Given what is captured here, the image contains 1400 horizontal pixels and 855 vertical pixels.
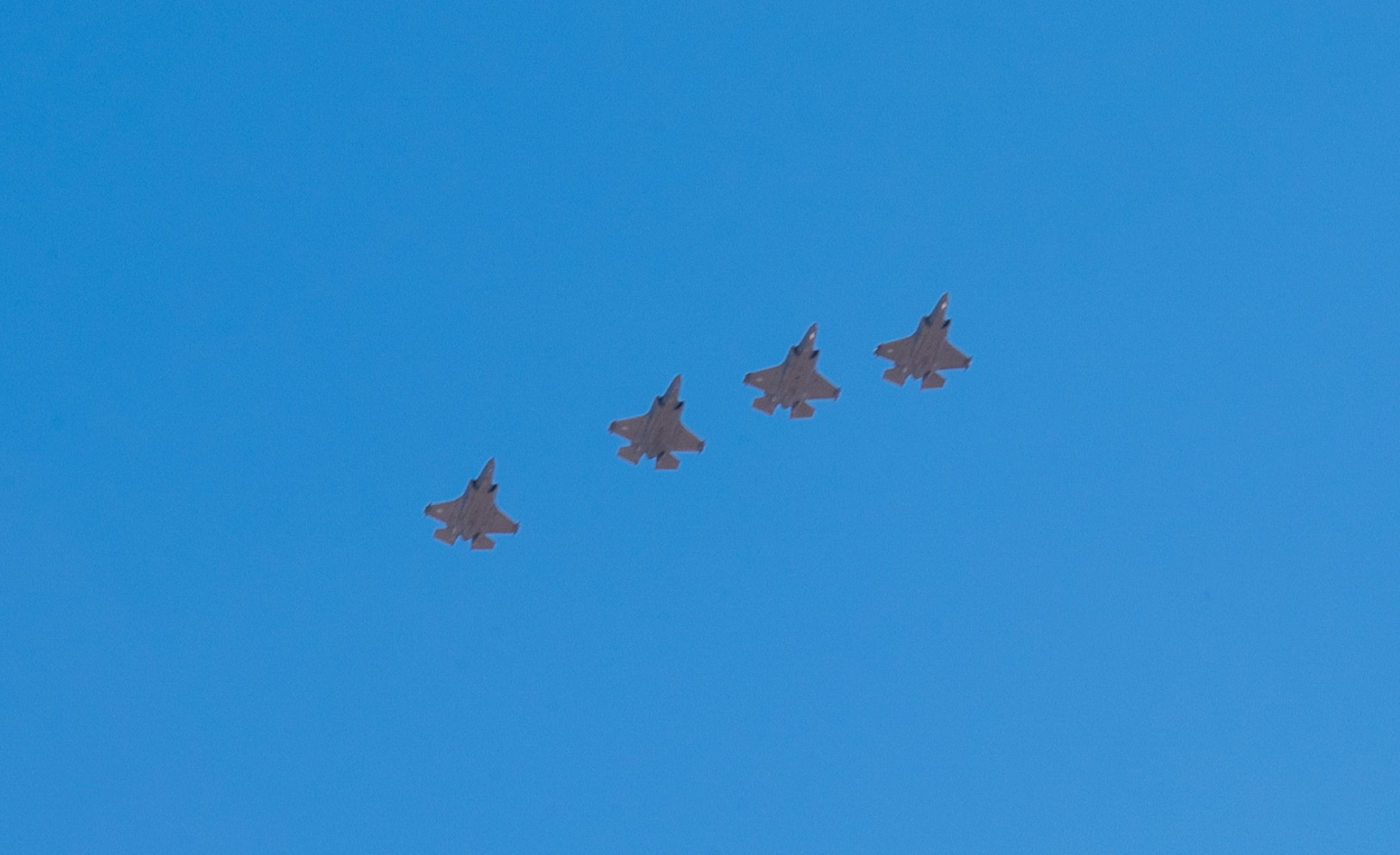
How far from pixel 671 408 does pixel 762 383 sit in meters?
6.12

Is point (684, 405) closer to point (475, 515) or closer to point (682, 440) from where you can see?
point (682, 440)

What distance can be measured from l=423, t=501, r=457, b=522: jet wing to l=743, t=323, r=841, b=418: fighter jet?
19635 millimetres

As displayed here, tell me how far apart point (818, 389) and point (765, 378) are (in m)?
3.33

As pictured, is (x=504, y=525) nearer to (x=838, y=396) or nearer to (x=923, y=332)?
(x=838, y=396)

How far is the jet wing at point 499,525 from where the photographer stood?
284ft

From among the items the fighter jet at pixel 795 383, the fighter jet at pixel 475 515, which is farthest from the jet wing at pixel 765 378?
the fighter jet at pixel 475 515

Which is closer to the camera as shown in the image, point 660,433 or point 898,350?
point 660,433

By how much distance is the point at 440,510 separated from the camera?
8594cm

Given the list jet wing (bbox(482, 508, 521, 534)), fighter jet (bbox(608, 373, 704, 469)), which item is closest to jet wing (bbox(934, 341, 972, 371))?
fighter jet (bbox(608, 373, 704, 469))

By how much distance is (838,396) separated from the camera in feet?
287

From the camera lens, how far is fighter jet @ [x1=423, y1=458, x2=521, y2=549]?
8506 centimetres

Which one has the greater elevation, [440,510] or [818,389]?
[818,389]

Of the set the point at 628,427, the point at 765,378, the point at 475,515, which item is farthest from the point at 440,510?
the point at 765,378

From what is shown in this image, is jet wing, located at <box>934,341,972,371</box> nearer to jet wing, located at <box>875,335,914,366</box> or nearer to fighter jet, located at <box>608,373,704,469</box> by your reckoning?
jet wing, located at <box>875,335,914,366</box>
